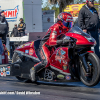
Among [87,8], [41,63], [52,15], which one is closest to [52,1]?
[52,15]

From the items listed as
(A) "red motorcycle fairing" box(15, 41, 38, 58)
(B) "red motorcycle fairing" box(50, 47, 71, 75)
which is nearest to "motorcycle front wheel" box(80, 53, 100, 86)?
(B) "red motorcycle fairing" box(50, 47, 71, 75)

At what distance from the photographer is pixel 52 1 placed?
97.5 ft

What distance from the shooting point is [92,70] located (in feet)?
16.0

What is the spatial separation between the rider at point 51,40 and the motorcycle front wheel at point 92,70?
0.80m

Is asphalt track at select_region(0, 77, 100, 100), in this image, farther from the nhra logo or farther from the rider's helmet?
the nhra logo

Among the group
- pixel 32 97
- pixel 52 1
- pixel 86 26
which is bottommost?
pixel 32 97

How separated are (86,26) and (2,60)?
512 cm

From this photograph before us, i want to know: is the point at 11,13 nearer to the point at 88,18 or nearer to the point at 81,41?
the point at 88,18

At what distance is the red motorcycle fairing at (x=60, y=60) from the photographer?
5.09m

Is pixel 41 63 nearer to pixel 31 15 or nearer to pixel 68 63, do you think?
pixel 68 63

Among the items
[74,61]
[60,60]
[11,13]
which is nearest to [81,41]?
[74,61]

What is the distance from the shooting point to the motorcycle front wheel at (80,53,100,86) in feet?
15.4

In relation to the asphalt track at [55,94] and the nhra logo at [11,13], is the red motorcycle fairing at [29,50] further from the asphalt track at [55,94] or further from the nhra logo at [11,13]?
the nhra logo at [11,13]

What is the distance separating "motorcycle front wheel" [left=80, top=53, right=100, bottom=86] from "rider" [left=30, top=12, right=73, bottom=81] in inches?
31.4
